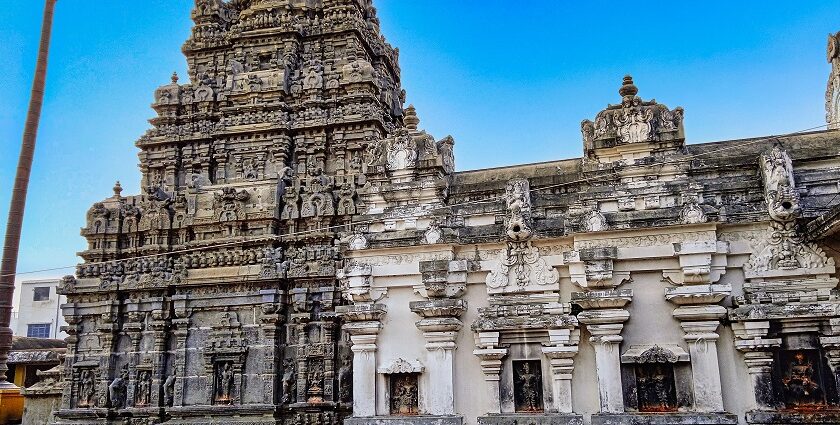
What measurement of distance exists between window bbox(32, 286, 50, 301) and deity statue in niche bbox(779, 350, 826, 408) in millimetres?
52801

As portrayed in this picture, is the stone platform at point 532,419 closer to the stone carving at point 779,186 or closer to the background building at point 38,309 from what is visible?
the stone carving at point 779,186

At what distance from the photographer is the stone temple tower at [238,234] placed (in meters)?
18.0

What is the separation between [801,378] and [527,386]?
12.9 feet

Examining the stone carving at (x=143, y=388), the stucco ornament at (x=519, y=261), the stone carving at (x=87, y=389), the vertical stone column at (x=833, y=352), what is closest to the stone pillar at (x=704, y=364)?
the vertical stone column at (x=833, y=352)

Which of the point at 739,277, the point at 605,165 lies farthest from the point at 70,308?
the point at 739,277

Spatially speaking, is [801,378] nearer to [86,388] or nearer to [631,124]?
[631,124]

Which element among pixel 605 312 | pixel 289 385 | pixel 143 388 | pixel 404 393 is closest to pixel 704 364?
pixel 605 312

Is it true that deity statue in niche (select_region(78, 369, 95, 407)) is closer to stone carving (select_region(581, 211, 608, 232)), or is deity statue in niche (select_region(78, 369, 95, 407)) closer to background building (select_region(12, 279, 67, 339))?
stone carving (select_region(581, 211, 608, 232))

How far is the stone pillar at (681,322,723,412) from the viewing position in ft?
34.3

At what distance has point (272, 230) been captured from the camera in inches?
750

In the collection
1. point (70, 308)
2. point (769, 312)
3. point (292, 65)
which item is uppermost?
point (292, 65)

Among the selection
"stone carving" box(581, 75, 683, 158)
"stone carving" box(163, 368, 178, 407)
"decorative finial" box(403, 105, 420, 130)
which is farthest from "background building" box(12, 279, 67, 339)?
"stone carving" box(581, 75, 683, 158)

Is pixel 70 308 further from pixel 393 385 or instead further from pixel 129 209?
pixel 393 385

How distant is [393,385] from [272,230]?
26.3ft
